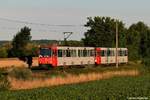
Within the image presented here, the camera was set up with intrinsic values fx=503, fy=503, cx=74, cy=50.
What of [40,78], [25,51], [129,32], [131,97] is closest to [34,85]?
[40,78]

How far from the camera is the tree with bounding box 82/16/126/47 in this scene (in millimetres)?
89438

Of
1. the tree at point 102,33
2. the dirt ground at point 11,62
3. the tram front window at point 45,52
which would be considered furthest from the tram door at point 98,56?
the tree at point 102,33

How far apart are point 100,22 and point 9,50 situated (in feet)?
59.0

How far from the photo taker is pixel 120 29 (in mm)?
95062

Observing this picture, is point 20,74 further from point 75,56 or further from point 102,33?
point 102,33

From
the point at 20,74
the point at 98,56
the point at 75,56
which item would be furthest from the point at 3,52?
the point at 20,74

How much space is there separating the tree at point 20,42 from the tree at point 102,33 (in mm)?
10913

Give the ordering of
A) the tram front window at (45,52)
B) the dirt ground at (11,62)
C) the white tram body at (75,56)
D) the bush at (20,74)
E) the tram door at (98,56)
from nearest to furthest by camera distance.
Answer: the bush at (20,74) < the tram front window at (45,52) < the white tram body at (75,56) < the tram door at (98,56) < the dirt ground at (11,62)

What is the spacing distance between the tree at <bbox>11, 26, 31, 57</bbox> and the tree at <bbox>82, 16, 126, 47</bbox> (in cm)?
1091

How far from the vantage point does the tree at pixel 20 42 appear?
90.6 metres

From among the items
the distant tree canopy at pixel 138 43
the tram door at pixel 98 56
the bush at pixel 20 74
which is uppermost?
the distant tree canopy at pixel 138 43

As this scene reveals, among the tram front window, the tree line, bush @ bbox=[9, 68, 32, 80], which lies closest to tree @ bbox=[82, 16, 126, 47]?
the tree line

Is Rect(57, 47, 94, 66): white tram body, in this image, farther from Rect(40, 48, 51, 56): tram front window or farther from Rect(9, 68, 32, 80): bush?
Rect(9, 68, 32, 80): bush

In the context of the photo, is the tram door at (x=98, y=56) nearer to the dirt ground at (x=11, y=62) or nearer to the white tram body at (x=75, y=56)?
the white tram body at (x=75, y=56)
